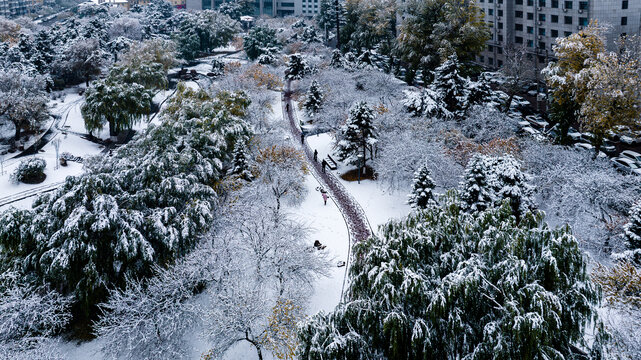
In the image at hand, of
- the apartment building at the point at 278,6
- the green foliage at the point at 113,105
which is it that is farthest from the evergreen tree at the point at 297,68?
the apartment building at the point at 278,6

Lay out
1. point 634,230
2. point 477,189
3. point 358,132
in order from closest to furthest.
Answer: point 634,230 → point 477,189 → point 358,132

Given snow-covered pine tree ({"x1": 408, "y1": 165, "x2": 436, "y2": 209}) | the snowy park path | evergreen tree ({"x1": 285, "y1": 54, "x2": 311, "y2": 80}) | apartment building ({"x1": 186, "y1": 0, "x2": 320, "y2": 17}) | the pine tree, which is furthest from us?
apartment building ({"x1": 186, "y1": 0, "x2": 320, "y2": 17})

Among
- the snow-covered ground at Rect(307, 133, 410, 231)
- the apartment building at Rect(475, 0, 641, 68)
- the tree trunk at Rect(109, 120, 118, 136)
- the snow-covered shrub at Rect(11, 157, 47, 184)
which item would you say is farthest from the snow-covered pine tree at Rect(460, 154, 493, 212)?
the tree trunk at Rect(109, 120, 118, 136)

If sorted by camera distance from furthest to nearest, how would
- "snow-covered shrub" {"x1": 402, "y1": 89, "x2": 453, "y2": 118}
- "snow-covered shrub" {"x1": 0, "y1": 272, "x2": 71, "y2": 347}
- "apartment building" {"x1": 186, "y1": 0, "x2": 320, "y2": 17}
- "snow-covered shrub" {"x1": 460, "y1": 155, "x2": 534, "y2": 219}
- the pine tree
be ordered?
"apartment building" {"x1": 186, "y1": 0, "x2": 320, "y2": 17}, "snow-covered shrub" {"x1": 402, "y1": 89, "x2": 453, "y2": 118}, "snow-covered shrub" {"x1": 460, "y1": 155, "x2": 534, "y2": 219}, the pine tree, "snow-covered shrub" {"x1": 0, "y1": 272, "x2": 71, "y2": 347}

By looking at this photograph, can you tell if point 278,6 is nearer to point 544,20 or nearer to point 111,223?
point 544,20

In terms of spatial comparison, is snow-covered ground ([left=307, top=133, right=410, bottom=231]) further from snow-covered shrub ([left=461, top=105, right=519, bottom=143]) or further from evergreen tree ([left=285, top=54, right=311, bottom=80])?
evergreen tree ([left=285, top=54, right=311, bottom=80])

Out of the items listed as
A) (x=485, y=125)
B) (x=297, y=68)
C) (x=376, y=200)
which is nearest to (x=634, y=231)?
Answer: (x=485, y=125)

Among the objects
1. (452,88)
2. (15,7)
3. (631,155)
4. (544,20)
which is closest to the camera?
(631,155)
